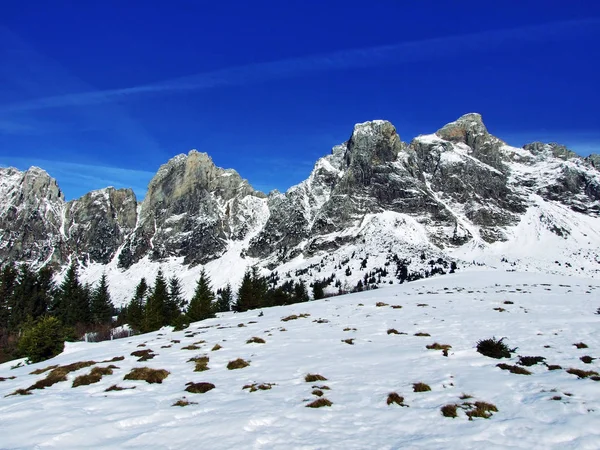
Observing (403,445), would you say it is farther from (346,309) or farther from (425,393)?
(346,309)

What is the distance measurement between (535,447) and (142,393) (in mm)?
14143

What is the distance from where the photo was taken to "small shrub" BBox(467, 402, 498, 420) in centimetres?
1241

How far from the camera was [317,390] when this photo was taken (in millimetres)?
15805

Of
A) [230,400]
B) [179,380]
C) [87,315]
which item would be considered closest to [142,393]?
[179,380]

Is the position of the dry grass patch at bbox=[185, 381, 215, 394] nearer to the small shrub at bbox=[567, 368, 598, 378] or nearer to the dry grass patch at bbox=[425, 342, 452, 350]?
the dry grass patch at bbox=[425, 342, 452, 350]

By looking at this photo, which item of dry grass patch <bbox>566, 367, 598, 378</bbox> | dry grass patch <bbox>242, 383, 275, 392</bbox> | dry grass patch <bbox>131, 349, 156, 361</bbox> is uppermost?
dry grass patch <bbox>131, 349, 156, 361</bbox>

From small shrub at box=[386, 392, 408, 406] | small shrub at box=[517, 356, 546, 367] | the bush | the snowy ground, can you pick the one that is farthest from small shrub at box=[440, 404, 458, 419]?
the bush

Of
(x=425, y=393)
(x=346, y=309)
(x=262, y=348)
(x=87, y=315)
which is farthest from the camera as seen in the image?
(x=87, y=315)

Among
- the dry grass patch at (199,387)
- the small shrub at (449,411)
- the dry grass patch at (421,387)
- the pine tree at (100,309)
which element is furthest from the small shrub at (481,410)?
the pine tree at (100,309)

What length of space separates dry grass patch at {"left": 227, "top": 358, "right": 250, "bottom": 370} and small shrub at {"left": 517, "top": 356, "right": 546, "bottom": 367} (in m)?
13.3

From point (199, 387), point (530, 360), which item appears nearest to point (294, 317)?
point (199, 387)

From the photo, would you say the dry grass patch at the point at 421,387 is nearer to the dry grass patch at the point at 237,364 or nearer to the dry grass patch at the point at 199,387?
the dry grass patch at the point at 199,387

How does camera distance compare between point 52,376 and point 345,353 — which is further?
point 345,353

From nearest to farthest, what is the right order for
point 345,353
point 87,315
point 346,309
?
1. point 345,353
2. point 346,309
3. point 87,315
